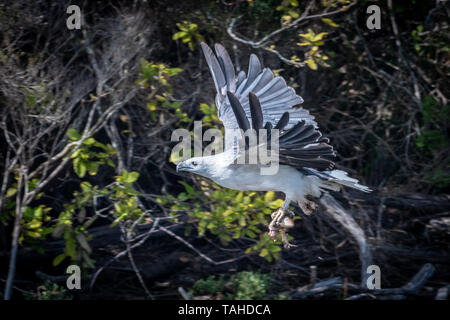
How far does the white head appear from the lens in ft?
14.0

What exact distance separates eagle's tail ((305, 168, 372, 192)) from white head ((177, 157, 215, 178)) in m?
0.84

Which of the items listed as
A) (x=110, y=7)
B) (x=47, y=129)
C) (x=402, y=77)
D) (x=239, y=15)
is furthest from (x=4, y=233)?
(x=402, y=77)

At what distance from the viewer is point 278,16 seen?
248 inches

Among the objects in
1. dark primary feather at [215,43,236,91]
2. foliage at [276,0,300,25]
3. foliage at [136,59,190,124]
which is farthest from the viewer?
foliage at [276,0,300,25]

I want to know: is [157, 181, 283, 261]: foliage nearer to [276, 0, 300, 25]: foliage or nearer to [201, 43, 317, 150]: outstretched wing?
[201, 43, 317, 150]: outstretched wing

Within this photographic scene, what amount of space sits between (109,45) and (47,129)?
3.91 ft

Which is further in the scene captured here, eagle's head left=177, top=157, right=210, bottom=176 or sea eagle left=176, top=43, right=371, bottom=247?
eagle's head left=177, top=157, right=210, bottom=176

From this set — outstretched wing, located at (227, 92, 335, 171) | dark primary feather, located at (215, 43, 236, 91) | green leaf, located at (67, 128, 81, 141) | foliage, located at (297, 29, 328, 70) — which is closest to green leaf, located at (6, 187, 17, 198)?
green leaf, located at (67, 128, 81, 141)

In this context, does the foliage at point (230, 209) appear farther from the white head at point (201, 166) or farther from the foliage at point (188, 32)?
the foliage at point (188, 32)

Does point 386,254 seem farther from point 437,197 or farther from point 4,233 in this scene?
point 4,233

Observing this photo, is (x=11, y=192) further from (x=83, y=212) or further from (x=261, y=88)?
(x=261, y=88)

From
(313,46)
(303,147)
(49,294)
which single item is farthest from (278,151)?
(49,294)

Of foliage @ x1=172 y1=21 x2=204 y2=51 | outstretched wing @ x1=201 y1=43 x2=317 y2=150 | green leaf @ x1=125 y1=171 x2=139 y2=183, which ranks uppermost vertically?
foliage @ x1=172 y1=21 x2=204 y2=51

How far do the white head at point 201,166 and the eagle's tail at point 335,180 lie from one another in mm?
837
